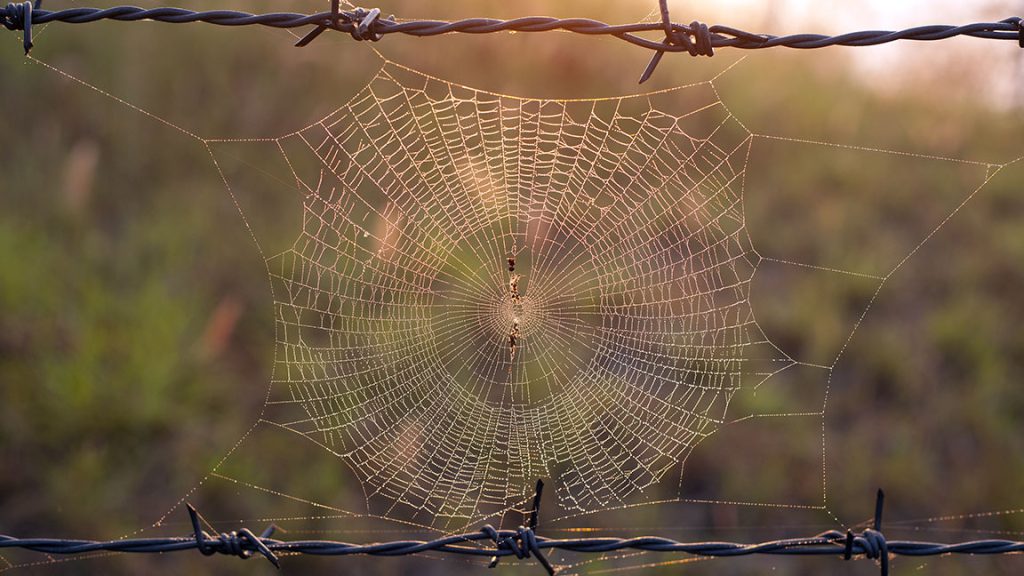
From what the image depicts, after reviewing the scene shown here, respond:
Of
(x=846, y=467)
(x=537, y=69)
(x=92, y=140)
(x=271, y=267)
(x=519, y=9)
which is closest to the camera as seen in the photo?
(x=846, y=467)

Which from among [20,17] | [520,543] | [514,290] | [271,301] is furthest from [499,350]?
[20,17]

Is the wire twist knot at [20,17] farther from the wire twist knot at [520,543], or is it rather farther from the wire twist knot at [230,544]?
the wire twist knot at [520,543]

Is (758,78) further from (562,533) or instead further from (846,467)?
(562,533)

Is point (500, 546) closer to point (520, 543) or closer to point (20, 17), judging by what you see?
point (520, 543)

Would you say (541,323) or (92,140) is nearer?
(541,323)

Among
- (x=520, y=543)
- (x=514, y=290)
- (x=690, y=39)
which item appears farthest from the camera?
(x=514, y=290)

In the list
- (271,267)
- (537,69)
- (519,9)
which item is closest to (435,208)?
(271,267)
